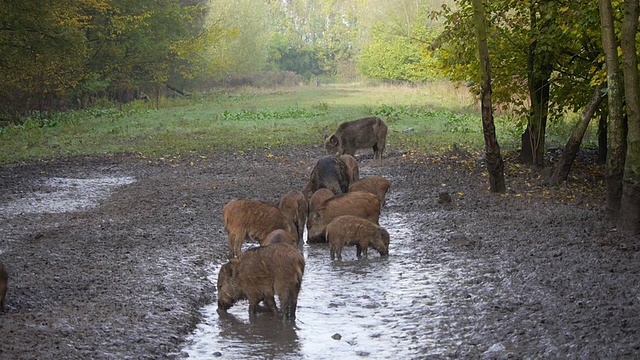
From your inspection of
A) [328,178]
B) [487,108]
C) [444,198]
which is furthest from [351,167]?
[487,108]

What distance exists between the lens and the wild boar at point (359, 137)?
19656 millimetres

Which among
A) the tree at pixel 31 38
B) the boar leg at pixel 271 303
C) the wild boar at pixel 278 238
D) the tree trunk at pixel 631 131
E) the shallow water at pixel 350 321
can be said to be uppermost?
the tree at pixel 31 38

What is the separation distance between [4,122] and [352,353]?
26645 mm

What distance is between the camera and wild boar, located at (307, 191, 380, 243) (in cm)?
1055

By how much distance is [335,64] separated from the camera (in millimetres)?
108750

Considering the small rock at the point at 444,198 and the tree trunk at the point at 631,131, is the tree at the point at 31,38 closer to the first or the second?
Answer: the small rock at the point at 444,198

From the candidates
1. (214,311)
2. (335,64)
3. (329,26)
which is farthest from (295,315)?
(329,26)

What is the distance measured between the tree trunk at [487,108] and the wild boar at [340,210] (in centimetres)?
287

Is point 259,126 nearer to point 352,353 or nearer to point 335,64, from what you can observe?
point 352,353

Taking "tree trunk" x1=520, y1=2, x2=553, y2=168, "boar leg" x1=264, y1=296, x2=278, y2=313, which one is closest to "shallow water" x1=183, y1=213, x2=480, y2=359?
"boar leg" x1=264, y1=296, x2=278, y2=313

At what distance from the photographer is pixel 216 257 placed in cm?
972

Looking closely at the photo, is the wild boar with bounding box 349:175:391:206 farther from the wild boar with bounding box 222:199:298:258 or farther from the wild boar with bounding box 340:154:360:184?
the wild boar with bounding box 222:199:298:258

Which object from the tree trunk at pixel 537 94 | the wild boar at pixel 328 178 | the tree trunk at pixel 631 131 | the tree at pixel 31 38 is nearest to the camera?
the tree trunk at pixel 631 131

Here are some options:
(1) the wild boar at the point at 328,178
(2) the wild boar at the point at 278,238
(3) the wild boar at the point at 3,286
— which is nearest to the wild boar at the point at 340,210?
(2) the wild boar at the point at 278,238
